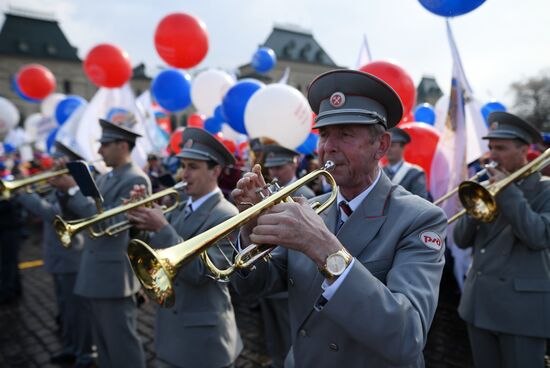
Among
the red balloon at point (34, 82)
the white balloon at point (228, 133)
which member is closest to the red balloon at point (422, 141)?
the white balloon at point (228, 133)

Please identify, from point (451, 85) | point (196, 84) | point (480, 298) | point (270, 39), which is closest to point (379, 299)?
point (480, 298)

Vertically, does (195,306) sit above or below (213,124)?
below

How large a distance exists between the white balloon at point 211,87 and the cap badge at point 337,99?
8.01 m

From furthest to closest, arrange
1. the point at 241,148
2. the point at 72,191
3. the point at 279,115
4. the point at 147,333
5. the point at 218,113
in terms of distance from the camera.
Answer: the point at 241,148, the point at 218,113, the point at 279,115, the point at 147,333, the point at 72,191

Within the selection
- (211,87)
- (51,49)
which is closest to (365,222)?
(211,87)

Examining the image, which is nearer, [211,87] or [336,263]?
[336,263]

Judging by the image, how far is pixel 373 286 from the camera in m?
1.36

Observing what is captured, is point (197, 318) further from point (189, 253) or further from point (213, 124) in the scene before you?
point (213, 124)

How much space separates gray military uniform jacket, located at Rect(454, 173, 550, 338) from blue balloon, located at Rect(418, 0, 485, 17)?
5.66 feet

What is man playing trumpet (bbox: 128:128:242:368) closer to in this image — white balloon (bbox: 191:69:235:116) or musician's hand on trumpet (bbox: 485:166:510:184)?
musician's hand on trumpet (bbox: 485:166:510:184)

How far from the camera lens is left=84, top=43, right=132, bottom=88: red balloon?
27.2 ft

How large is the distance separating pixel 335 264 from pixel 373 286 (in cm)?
16

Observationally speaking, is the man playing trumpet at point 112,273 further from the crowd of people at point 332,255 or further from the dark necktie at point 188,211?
the dark necktie at point 188,211

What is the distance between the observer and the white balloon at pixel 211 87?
9.70 meters
